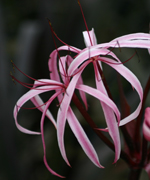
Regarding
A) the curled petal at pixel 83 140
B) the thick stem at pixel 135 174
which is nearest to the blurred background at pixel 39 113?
the thick stem at pixel 135 174

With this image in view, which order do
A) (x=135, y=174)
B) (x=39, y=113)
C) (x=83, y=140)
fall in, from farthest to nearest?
1. (x=39, y=113)
2. (x=135, y=174)
3. (x=83, y=140)

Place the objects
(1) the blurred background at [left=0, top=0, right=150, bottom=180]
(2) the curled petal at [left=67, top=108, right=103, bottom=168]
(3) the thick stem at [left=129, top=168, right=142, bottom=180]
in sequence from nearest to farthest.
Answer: (2) the curled petal at [left=67, top=108, right=103, bottom=168], (3) the thick stem at [left=129, top=168, right=142, bottom=180], (1) the blurred background at [left=0, top=0, right=150, bottom=180]

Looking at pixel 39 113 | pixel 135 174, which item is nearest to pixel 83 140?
pixel 135 174

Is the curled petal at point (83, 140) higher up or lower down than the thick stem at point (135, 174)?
higher up

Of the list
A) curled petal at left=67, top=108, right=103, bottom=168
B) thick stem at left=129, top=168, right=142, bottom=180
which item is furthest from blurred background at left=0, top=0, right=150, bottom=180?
curled petal at left=67, top=108, right=103, bottom=168

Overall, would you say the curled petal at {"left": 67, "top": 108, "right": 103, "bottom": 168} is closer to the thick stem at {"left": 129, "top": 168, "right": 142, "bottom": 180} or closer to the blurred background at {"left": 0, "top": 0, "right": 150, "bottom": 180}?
the thick stem at {"left": 129, "top": 168, "right": 142, "bottom": 180}

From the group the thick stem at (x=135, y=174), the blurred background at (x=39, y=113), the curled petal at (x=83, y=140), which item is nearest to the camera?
the curled petal at (x=83, y=140)

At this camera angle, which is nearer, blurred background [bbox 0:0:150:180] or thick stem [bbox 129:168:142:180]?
thick stem [bbox 129:168:142:180]

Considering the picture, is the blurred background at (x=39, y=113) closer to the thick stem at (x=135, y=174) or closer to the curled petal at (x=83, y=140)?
the thick stem at (x=135, y=174)

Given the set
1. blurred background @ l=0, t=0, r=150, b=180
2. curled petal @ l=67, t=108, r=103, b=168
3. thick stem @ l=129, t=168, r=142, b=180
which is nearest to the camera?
curled petal @ l=67, t=108, r=103, b=168

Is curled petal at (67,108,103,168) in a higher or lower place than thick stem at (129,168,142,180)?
higher

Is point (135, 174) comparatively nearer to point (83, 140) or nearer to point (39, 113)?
point (83, 140)

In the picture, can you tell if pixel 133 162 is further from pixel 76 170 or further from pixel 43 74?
pixel 43 74
